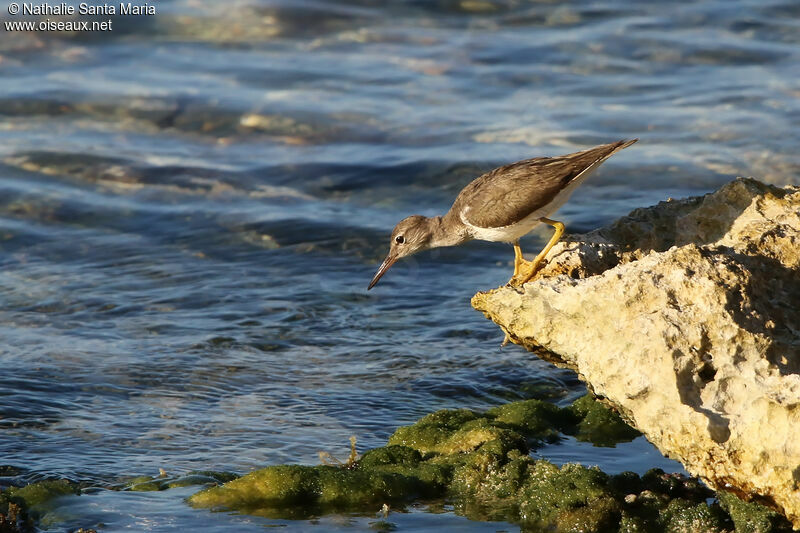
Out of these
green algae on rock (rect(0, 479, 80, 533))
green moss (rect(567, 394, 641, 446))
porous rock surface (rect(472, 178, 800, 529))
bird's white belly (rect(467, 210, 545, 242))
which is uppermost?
bird's white belly (rect(467, 210, 545, 242))

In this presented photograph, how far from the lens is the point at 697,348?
4.53 meters

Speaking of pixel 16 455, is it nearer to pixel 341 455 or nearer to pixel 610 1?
A: pixel 341 455

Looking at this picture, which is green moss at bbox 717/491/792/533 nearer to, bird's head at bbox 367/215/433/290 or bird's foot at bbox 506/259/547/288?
bird's foot at bbox 506/259/547/288

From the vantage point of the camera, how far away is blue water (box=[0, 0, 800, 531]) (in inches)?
276

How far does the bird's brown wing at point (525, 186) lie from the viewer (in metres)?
6.70

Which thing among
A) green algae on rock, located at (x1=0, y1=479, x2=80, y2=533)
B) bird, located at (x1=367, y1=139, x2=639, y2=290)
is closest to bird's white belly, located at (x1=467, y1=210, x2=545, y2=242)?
bird, located at (x1=367, y1=139, x2=639, y2=290)

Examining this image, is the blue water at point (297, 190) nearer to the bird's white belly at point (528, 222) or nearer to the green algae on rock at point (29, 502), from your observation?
the green algae on rock at point (29, 502)

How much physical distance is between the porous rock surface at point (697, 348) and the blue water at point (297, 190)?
3.64ft

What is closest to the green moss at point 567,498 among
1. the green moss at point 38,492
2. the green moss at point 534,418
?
the green moss at point 534,418

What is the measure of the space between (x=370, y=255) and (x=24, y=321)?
334 cm

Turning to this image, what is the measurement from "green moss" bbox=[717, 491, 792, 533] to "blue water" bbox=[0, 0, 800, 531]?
103 centimetres

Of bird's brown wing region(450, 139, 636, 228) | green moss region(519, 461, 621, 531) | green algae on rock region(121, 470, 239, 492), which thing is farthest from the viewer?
bird's brown wing region(450, 139, 636, 228)

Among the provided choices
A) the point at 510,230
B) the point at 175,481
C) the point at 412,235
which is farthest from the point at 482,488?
the point at 412,235

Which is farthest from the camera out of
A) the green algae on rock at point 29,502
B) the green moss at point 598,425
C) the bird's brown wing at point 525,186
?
the bird's brown wing at point 525,186
